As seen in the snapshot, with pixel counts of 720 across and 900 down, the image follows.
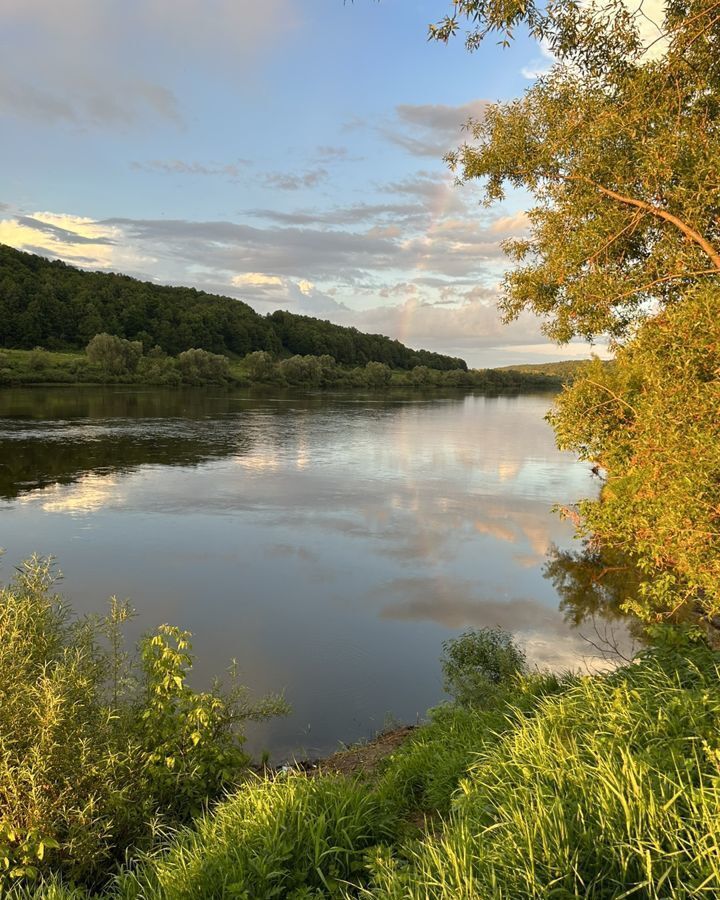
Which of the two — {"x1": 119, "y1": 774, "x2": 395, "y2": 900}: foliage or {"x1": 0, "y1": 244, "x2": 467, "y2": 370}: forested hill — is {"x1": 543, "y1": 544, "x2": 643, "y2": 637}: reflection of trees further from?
{"x1": 0, "y1": 244, "x2": 467, "y2": 370}: forested hill

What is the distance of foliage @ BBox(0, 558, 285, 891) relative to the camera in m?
6.53

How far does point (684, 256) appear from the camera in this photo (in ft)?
35.2

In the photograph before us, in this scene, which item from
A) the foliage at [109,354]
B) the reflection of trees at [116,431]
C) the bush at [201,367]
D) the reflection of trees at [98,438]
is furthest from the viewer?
the bush at [201,367]

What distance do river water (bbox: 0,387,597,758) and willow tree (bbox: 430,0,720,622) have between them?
241 inches

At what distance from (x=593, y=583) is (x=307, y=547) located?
448 inches

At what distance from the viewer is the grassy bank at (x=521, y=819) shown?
13.8ft

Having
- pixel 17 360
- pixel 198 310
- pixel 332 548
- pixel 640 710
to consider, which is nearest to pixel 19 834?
pixel 640 710

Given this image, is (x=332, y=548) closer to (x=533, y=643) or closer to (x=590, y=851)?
(x=533, y=643)

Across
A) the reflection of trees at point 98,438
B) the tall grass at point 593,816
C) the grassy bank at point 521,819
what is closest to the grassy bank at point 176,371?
the reflection of trees at point 98,438

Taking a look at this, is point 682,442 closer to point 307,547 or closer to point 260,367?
point 307,547

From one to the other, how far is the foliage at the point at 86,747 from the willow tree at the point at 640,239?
8267mm

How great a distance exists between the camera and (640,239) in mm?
12984

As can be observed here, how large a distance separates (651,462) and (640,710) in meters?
6.02

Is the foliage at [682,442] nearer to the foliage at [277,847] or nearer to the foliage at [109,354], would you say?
the foliage at [277,847]
